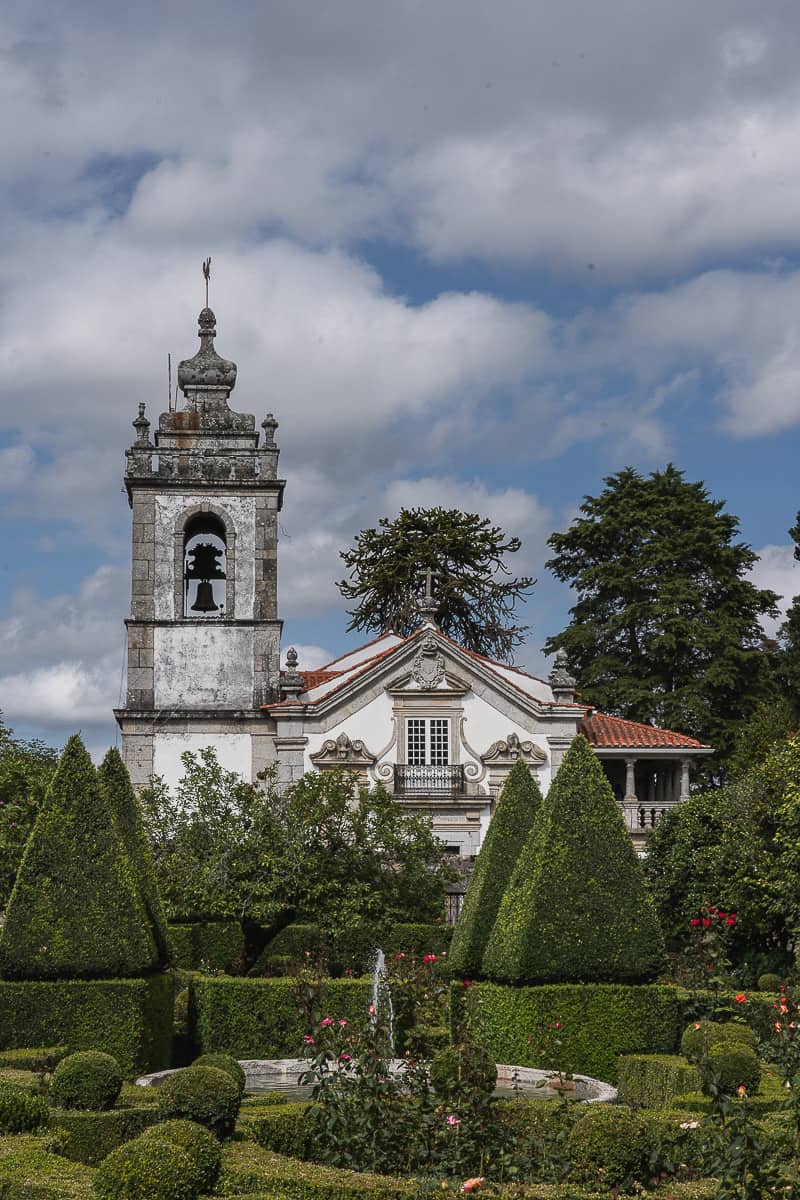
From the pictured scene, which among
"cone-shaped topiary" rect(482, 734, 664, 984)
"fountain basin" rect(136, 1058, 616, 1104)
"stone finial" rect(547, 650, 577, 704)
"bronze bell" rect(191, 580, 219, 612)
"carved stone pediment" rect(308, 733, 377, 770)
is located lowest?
"fountain basin" rect(136, 1058, 616, 1104)

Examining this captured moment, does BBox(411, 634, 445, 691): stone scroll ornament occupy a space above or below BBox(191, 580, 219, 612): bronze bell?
below

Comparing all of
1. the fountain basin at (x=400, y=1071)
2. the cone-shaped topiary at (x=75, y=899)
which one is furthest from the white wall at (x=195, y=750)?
the cone-shaped topiary at (x=75, y=899)

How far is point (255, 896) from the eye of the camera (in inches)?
987

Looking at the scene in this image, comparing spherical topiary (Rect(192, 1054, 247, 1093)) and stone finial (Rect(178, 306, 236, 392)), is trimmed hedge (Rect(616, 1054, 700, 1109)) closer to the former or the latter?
spherical topiary (Rect(192, 1054, 247, 1093))

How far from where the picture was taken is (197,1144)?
1020 cm

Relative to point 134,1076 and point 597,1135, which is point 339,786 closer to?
point 134,1076

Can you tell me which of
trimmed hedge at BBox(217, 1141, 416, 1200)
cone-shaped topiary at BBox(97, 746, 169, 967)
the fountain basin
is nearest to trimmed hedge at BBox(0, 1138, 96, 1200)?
trimmed hedge at BBox(217, 1141, 416, 1200)

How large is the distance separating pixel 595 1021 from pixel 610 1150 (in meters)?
7.32

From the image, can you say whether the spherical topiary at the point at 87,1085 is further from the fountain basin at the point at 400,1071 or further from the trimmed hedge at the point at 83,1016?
the trimmed hedge at the point at 83,1016

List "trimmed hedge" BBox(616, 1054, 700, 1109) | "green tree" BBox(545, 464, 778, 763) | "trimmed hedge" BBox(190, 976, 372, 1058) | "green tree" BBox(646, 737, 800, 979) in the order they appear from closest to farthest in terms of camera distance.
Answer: "trimmed hedge" BBox(616, 1054, 700, 1109)
"trimmed hedge" BBox(190, 976, 372, 1058)
"green tree" BBox(646, 737, 800, 979)
"green tree" BBox(545, 464, 778, 763)

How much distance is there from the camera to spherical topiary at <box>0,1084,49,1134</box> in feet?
40.8

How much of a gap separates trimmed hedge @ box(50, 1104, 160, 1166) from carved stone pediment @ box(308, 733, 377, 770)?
21113 millimetres

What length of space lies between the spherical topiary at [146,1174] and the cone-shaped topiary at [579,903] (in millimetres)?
8866

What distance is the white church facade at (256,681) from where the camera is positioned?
110 feet
